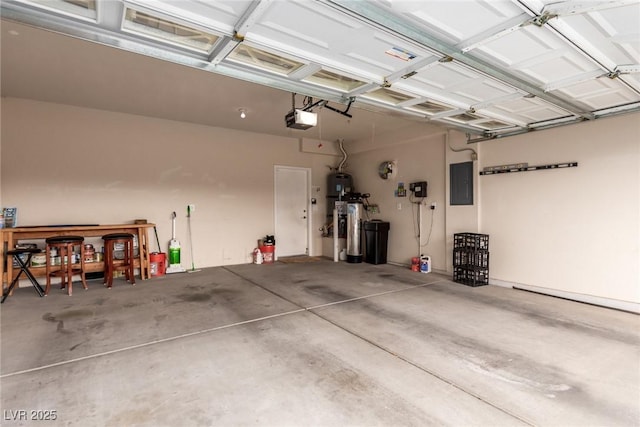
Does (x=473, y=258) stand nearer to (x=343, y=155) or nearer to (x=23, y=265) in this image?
(x=343, y=155)

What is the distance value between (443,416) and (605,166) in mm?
3858

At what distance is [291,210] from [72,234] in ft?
13.5

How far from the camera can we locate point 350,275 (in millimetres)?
5551

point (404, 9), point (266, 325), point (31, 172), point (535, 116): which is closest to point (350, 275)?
point (266, 325)

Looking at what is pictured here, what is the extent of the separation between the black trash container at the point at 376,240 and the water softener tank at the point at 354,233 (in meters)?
0.19

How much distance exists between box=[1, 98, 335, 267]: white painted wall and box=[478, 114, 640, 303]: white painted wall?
4464 millimetres

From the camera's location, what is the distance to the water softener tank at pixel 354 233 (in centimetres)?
678

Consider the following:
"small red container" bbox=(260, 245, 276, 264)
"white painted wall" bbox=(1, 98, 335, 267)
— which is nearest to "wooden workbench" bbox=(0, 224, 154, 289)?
"white painted wall" bbox=(1, 98, 335, 267)

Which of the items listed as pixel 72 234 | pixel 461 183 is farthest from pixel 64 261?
pixel 461 183

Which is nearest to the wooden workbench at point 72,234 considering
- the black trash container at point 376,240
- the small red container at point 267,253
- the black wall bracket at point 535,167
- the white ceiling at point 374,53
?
the white ceiling at point 374,53

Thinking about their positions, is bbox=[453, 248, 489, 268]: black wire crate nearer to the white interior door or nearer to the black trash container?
the black trash container

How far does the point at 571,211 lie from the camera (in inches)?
161

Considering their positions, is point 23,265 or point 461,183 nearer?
point 23,265

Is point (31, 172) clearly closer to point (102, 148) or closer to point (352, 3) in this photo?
point (102, 148)
